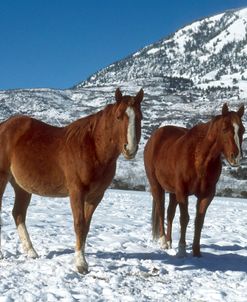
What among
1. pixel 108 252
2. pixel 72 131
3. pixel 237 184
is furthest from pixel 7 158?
pixel 237 184

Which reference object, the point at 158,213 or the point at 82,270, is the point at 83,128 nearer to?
the point at 82,270

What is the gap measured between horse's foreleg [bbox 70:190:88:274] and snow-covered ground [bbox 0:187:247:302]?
0.46 ft

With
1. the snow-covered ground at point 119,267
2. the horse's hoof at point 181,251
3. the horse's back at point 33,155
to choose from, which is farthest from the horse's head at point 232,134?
the horse's back at point 33,155

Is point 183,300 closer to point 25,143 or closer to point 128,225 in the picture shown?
point 25,143

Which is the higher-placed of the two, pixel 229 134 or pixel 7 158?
pixel 229 134

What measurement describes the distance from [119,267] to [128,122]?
219cm

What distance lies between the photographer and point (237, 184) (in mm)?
45656

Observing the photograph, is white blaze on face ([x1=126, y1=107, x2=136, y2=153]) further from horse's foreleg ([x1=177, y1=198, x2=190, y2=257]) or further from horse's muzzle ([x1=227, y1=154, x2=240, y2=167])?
horse's foreleg ([x1=177, y1=198, x2=190, y2=257])

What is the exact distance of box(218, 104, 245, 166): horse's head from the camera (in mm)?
7215

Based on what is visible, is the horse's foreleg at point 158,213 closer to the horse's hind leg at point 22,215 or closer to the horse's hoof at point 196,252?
the horse's hoof at point 196,252

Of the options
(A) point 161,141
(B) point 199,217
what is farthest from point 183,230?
(A) point 161,141

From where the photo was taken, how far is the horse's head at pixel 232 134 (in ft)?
23.7

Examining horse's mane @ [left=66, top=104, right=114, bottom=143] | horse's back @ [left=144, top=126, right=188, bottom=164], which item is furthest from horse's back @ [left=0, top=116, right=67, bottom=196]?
horse's back @ [left=144, top=126, right=188, bottom=164]

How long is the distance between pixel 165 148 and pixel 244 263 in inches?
97.1
